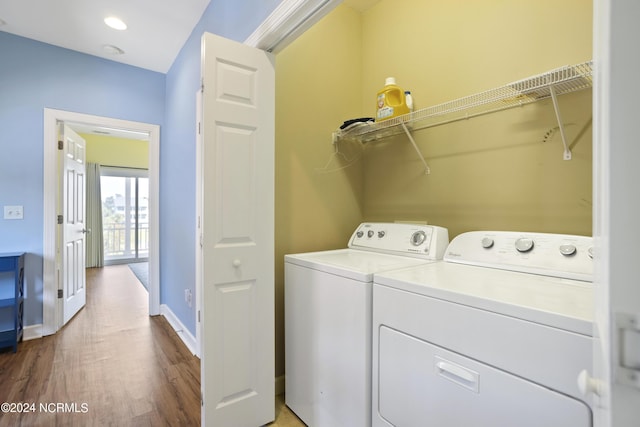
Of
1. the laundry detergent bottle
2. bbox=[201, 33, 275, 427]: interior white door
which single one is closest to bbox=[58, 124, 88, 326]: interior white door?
bbox=[201, 33, 275, 427]: interior white door

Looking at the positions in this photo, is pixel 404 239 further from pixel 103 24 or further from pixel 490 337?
pixel 103 24

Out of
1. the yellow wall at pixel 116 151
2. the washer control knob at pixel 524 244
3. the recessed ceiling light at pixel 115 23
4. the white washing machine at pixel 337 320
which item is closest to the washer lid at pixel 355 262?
the white washing machine at pixel 337 320

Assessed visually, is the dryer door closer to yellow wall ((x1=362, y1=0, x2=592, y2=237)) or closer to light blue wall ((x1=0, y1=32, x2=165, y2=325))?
yellow wall ((x1=362, y1=0, x2=592, y2=237))

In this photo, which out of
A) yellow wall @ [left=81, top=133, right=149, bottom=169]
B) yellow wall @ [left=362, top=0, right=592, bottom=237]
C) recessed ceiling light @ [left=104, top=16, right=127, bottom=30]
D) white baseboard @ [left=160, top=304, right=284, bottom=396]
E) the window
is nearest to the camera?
yellow wall @ [left=362, top=0, right=592, bottom=237]

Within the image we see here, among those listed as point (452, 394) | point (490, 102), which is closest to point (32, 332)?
point (452, 394)

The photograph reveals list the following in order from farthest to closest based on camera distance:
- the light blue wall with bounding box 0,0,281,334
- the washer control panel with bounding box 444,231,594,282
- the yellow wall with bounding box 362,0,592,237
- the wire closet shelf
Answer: the light blue wall with bounding box 0,0,281,334 → the yellow wall with bounding box 362,0,592,237 → the wire closet shelf → the washer control panel with bounding box 444,231,594,282

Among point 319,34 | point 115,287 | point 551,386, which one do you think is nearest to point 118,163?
point 115,287

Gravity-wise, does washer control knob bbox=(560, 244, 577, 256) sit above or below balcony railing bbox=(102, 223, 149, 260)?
above

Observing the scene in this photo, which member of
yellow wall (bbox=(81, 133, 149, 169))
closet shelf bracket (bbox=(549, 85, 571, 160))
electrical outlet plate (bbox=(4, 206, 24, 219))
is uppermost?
yellow wall (bbox=(81, 133, 149, 169))

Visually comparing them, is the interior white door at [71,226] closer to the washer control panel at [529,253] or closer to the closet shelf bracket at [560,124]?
the washer control panel at [529,253]

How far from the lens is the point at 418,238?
1619 mm

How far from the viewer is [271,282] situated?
1604 millimetres

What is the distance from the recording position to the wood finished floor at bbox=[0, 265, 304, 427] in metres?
1.64

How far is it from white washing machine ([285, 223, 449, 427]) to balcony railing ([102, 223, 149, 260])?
582 centimetres
